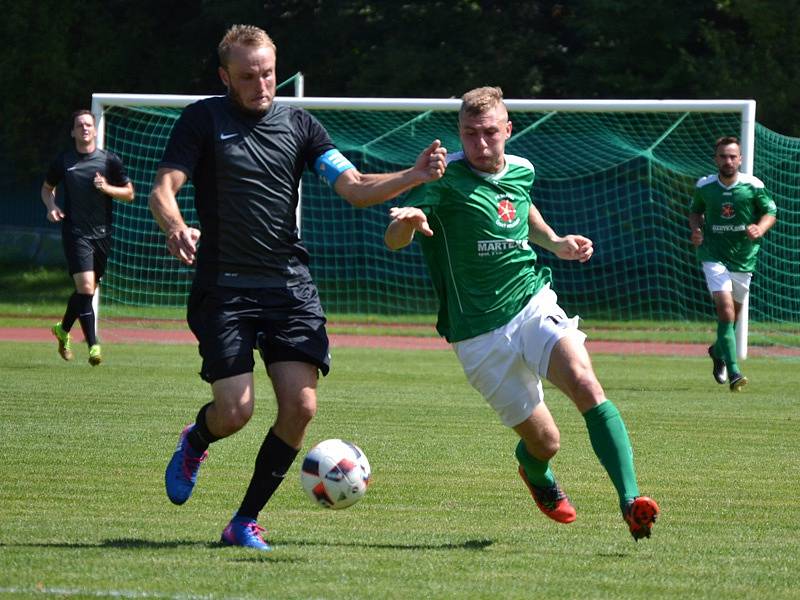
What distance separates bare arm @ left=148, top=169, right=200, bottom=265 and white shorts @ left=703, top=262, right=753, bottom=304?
8.58 metres

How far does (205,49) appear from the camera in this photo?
111 ft

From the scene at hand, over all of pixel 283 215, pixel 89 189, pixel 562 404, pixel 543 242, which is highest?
pixel 283 215

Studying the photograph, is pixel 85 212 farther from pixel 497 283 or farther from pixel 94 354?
pixel 497 283

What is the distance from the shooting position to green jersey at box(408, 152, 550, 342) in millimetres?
6203

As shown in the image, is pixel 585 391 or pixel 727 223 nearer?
pixel 585 391

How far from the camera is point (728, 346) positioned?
42.8 ft

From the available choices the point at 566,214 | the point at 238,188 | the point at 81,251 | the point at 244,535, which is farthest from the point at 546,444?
the point at 566,214

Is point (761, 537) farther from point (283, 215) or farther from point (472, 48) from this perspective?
point (472, 48)

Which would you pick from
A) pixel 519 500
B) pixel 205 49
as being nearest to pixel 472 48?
pixel 205 49

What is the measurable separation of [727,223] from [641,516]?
843cm

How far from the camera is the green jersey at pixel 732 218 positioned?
1347cm

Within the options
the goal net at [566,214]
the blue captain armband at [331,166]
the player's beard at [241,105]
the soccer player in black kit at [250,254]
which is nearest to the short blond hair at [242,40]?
the soccer player in black kit at [250,254]

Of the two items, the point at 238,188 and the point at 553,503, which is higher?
the point at 238,188

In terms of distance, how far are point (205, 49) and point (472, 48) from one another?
22.8 feet
